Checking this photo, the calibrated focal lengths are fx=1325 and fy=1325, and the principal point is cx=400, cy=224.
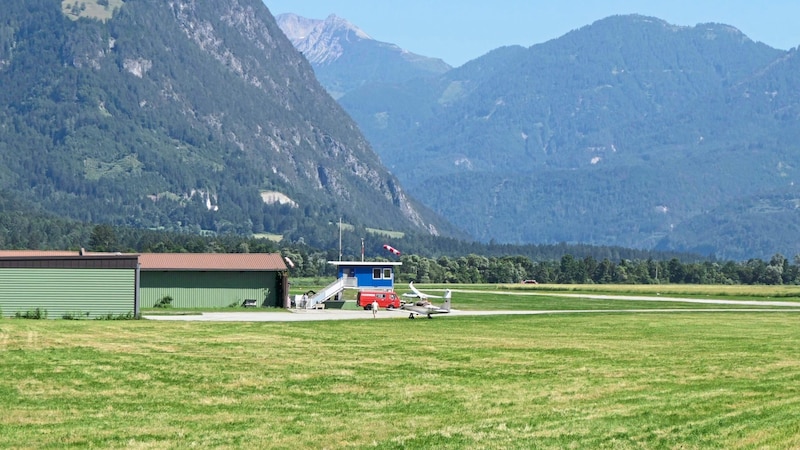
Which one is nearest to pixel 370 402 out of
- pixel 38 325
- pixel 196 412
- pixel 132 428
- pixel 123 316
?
pixel 196 412

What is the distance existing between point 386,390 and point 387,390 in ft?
0.09

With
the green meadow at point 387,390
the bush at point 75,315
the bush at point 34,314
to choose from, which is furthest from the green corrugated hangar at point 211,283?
the green meadow at point 387,390

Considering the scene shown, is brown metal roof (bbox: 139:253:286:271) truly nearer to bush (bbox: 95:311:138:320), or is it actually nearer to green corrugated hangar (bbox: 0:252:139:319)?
green corrugated hangar (bbox: 0:252:139:319)

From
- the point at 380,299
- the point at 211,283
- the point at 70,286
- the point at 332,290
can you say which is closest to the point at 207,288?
the point at 211,283

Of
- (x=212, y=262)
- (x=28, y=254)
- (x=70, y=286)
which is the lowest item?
(x=70, y=286)

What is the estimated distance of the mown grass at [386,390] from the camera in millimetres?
30266

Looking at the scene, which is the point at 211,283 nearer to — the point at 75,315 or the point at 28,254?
the point at 28,254

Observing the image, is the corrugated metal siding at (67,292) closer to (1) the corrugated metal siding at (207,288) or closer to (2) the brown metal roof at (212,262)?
(1) the corrugated metal siding at (207,288)

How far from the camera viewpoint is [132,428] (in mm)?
31547

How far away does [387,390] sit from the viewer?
37.9 metres

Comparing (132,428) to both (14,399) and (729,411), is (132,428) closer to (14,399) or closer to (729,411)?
(14,399)

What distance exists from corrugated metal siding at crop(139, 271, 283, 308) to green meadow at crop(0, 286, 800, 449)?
35.3 meters

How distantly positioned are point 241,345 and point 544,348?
11608 millimetres

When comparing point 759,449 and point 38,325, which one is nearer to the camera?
point 759,449
